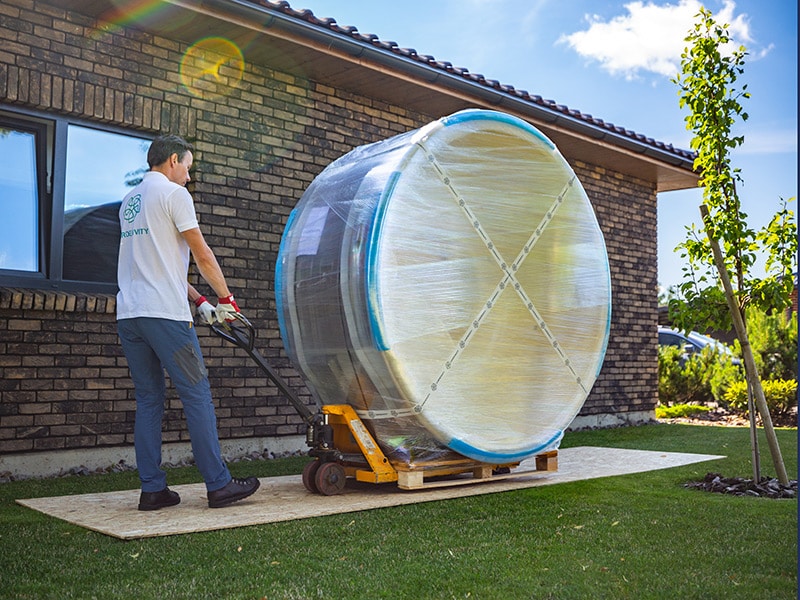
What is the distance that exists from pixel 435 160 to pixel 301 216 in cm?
106

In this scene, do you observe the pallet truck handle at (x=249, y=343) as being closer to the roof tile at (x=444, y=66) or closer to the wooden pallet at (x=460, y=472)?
the wooden pallet at (x=460, y=472)

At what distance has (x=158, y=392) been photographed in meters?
4.86

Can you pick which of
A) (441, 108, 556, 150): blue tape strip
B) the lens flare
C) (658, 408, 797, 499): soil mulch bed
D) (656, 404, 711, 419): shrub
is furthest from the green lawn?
(656, 404, 711, 419): shrub

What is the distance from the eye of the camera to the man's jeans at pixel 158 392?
15.4 ft

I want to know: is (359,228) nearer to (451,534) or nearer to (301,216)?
(301,216)

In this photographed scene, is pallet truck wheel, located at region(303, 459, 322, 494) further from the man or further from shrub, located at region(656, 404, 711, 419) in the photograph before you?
shrub, located at region(656, 404, 711, 419)

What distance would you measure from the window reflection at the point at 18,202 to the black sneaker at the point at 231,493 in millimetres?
2514

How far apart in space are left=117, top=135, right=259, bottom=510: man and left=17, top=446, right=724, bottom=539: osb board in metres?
0.19

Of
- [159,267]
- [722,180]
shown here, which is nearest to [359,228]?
[159,267]

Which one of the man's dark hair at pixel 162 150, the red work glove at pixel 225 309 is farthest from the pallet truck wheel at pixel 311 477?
the man's dark hair at pixel 162 150

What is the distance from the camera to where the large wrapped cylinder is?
17.0 ft

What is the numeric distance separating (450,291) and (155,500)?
2.19 meters

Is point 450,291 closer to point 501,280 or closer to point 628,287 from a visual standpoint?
point 501,280

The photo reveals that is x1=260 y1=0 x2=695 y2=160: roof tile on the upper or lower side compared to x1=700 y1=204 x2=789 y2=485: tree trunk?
upper
